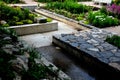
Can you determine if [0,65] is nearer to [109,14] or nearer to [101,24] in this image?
[101,24]

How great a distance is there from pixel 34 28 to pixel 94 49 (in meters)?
2.97

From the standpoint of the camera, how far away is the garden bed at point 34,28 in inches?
357

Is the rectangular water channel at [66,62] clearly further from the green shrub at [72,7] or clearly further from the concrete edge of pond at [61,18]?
the green shrub at [72,7]

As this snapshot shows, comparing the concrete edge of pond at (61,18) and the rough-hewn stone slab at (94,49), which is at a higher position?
the concrete edge of pond at (61,18)

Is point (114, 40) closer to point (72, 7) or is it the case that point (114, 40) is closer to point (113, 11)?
point (113, 11)

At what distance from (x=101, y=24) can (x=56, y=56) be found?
3.35 metres

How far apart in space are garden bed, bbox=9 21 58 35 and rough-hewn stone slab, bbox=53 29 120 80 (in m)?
1.36

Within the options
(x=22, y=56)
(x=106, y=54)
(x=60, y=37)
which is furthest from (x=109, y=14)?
(x=22, y=56)

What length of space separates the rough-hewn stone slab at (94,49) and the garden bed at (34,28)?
4.46 feet

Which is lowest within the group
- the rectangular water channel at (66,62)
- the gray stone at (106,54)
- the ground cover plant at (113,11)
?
the rectangular water channel at (66,62)

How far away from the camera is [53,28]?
32.5ft

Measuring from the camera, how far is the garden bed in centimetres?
908

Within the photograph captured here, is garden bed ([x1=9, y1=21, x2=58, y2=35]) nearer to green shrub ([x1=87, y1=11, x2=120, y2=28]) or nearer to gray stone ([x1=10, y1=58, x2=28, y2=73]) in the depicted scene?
green shrub ([x1=87, y1=11, x2=120, y2=28])

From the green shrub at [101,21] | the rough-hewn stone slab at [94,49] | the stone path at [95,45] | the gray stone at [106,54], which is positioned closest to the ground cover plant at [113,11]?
the green shrub at [101,21]
